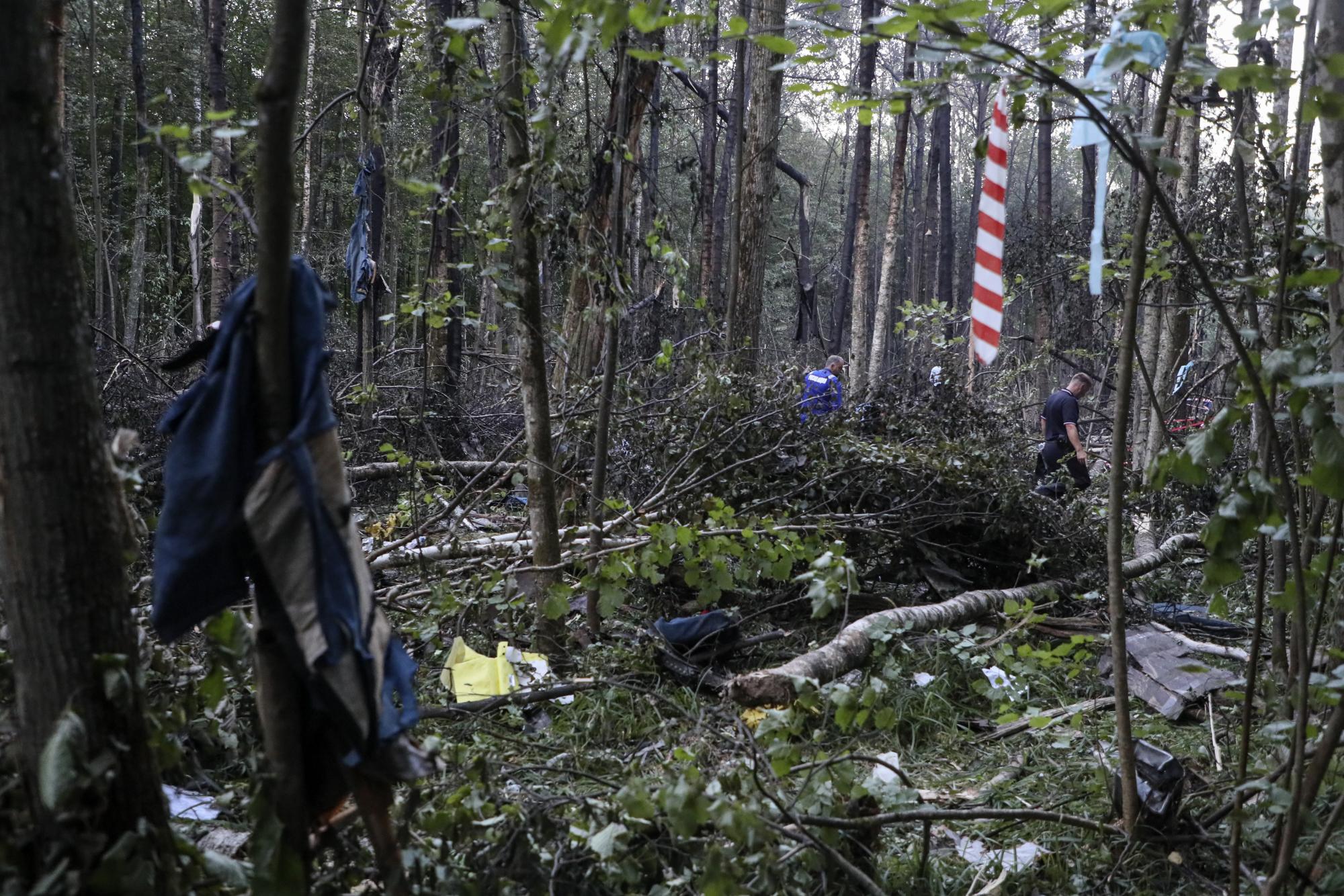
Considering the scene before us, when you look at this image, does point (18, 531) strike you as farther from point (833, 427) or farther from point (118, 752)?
point (833, 427)

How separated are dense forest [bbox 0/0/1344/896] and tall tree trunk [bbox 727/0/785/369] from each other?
0.05m

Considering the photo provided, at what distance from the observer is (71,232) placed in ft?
4.99

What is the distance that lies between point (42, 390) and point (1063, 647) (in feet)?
10.6

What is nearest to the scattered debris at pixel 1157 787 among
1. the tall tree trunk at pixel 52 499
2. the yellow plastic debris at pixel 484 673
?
the yellow plastic debris at pixel 484 673

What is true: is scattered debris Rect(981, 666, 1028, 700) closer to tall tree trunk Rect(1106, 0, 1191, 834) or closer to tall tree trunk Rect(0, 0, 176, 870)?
tall tree trunk Rect(1106, 0, 1191, 834)

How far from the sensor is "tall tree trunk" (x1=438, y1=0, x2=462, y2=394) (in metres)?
4.05

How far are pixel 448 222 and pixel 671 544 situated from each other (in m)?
9.80

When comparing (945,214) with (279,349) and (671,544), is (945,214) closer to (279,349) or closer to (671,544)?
(671,544)

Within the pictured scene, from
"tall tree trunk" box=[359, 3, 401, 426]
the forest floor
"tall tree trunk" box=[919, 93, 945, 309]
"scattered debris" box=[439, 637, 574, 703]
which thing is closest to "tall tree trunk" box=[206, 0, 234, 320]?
"tall tree trunk" box=[359, 3, 401, 426]

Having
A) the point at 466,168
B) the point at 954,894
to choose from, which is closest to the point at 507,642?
the point at 954,894

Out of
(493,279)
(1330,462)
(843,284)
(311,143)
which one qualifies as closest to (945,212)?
(843,284)

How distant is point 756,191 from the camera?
31.8ft

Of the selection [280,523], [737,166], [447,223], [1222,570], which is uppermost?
[737,166]

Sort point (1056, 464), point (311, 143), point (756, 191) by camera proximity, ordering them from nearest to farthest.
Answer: point (756, 191) → point (1056, 464) → point (311, 143)
